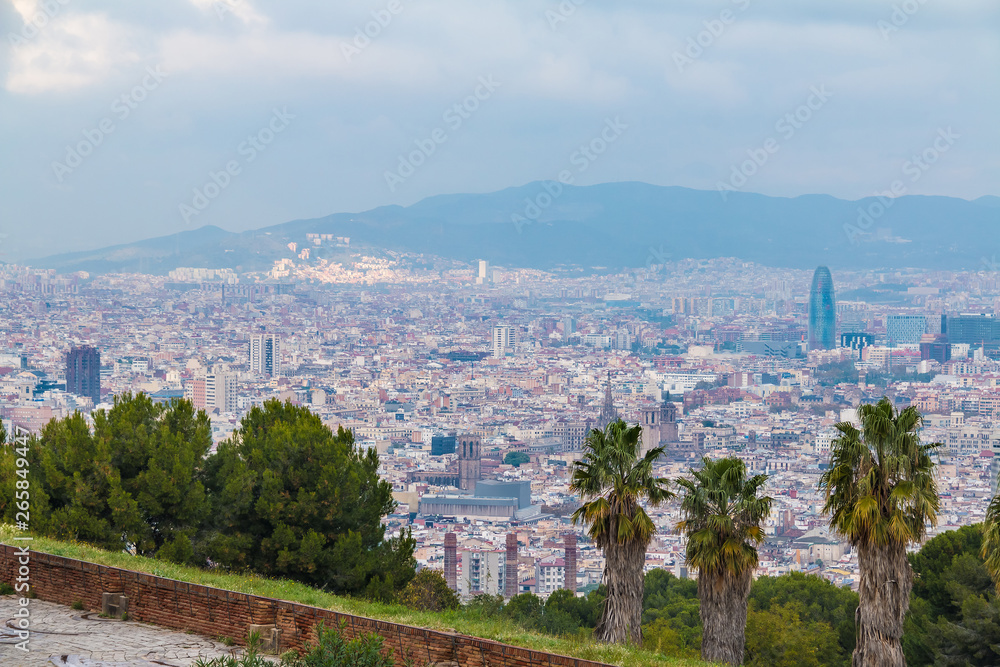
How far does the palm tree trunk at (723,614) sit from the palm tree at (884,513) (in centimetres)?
110

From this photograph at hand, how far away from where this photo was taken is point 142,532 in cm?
898

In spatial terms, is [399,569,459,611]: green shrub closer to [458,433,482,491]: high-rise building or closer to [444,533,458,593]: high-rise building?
[444,533,458,593]: high-rise building

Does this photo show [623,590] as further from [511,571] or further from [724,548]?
[511,571]

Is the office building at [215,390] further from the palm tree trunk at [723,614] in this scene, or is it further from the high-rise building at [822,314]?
the palm tree trunk at [723,614]

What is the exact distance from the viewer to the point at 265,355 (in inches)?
4218

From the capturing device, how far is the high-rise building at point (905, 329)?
404ft

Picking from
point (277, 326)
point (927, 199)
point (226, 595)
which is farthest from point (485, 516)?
point (927, 199)

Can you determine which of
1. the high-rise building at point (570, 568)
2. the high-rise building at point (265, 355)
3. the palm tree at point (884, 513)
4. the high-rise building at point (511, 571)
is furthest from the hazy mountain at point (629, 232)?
the palm tree at point (884, 513)

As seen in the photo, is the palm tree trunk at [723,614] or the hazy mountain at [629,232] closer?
the palm tree trunk at [723,614]

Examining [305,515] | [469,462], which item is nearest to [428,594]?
[305,515]

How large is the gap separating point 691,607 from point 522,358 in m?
105

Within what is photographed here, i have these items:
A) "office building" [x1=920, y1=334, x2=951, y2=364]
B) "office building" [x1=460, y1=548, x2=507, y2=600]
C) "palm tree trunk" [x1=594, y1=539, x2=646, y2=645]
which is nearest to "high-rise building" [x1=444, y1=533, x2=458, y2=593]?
"office building" [x1=460, y1=548, x2=507, y2=600]

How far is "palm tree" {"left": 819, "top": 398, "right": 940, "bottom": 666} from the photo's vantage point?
23.3ft

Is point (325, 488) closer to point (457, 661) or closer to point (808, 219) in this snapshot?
point (457, 661)
